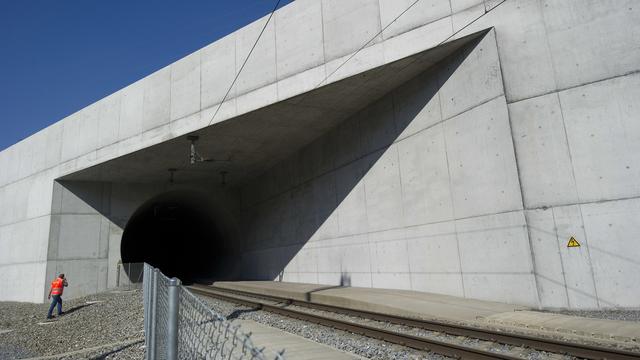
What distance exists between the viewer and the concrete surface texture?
9211 millimetres

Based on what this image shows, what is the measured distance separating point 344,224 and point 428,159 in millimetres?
5140

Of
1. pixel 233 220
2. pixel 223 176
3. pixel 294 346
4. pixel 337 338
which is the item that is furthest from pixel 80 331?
Answer: pixel 233 220

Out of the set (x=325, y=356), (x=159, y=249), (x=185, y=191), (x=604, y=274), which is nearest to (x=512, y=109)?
(x=604, y=274)

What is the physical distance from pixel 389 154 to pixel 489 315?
6.71 meters

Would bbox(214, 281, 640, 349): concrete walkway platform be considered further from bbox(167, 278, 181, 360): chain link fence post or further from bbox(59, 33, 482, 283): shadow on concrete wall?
bbox(167, 278, 181, 360): chain link fence post

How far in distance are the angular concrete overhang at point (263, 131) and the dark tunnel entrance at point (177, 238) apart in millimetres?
4899

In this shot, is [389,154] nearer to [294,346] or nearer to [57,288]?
[294,346]

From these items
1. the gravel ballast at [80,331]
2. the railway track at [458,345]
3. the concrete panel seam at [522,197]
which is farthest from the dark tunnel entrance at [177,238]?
the concrete panel seam at [522,197]

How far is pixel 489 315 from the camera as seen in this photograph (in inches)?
333

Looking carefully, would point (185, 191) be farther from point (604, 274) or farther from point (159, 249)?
point (604, 274)

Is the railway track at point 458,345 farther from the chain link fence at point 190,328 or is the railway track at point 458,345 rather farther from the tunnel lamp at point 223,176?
the tunnel lamp at point 223,176

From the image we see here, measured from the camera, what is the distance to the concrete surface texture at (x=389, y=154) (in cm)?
921

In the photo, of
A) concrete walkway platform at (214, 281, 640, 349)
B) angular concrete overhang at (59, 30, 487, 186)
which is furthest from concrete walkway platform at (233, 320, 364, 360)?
angular concrete overhang at (59, 30, 487, 186)

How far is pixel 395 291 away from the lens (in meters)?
12.9
